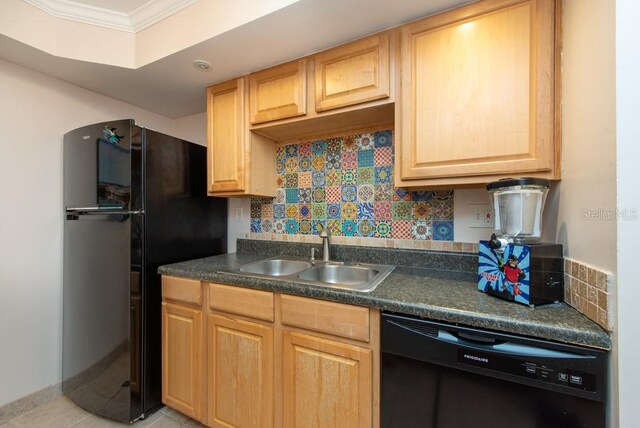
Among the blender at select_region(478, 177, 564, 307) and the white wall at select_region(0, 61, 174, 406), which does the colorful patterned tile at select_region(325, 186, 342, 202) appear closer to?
the blender at select_region(478, 177, 564, 307)

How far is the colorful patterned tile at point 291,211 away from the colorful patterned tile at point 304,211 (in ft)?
0.11

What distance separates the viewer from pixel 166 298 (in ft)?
5.11

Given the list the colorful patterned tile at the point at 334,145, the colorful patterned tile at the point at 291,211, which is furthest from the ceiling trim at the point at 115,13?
the colorful patterned tile at the point at 291,211

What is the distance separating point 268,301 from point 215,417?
2.40 feet

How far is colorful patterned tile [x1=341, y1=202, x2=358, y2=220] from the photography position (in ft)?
5.66

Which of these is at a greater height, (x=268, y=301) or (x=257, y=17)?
(x=257, y=17)

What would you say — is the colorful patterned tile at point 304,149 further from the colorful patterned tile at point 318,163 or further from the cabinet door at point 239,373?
the cabinet door at point 239,373

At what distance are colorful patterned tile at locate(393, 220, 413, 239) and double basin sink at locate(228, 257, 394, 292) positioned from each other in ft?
0.66

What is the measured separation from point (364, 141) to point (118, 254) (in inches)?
62.8

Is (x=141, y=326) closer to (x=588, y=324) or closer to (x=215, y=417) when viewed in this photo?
(x=215, y=417)

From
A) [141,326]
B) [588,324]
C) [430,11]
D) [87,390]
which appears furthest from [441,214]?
[87,390]

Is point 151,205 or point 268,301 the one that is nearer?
point 268,301

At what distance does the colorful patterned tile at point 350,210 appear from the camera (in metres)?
1.73

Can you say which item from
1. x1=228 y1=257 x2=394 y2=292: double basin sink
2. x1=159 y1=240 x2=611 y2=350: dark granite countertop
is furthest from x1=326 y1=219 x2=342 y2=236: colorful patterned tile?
x1=228 y1=257 x2=394 y2=292: double basin sink
